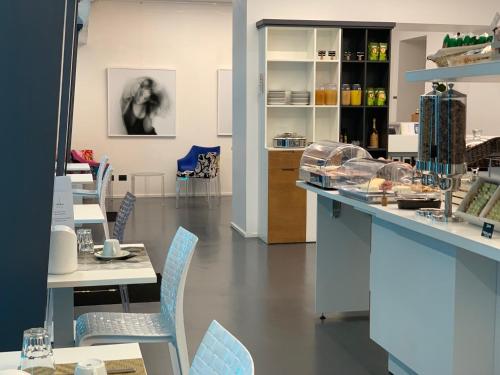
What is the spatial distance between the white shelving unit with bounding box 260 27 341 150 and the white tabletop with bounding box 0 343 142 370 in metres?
6.22

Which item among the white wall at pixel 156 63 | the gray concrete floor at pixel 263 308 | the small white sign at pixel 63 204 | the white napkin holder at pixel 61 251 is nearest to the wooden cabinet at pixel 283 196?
the gray concrete floor at pixel 263 308

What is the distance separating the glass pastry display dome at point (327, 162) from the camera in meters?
5.20

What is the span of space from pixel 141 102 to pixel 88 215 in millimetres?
7574

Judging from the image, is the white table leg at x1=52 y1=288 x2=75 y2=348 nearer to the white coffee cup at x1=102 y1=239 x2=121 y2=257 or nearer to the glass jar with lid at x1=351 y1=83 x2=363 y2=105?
the white coffee cup at x1=102 y1=239 x2=121 y2=257

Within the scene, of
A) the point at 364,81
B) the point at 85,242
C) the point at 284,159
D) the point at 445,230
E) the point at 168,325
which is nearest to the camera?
the point at 445,230

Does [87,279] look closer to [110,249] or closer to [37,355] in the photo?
[110,249]

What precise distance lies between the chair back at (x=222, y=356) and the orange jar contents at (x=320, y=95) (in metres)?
6.71

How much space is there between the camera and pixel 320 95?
859 centimetres

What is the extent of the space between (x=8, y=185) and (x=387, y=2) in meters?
6.80

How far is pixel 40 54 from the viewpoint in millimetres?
2777

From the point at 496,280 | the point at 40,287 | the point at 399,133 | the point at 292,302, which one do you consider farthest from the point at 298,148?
the point at 40,287

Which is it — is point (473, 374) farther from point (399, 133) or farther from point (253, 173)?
point (399, 133)

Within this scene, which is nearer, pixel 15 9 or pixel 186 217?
pixel 15 9

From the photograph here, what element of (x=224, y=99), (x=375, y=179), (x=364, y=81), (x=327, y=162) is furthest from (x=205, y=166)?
(x=375, y=179)
